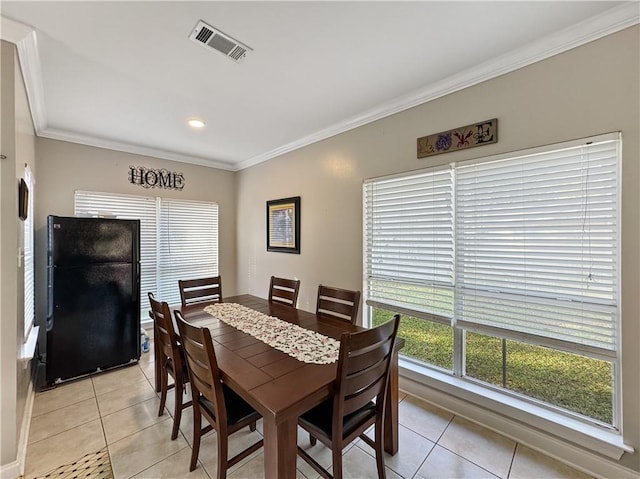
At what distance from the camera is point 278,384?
1309mm

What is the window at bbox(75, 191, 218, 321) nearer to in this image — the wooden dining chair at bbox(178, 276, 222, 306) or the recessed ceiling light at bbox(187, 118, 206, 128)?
the wooden dining chair at bbox(178, 276, 222, 306)

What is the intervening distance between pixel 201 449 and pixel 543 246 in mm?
2653

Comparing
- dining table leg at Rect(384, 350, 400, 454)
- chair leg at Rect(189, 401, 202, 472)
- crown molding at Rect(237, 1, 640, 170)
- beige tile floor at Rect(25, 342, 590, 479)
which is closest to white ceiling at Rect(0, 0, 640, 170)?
crown molding at Rect(237, 1, 640, 170)

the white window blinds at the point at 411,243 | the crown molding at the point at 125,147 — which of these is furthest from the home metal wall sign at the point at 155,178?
the white window blinds at the point at 411,243

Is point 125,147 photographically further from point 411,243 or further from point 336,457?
point 336,457

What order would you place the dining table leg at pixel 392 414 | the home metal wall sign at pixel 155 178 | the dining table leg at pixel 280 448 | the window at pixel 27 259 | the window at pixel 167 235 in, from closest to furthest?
the dining table leg at pixel 280 448 < the dining table leg at pixel 392 414 < the window at pixel 27 259 < the window at pixel 167 235 < the home metal wall sign at pixel 155 178

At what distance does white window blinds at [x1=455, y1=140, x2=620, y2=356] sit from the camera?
166 centimetres

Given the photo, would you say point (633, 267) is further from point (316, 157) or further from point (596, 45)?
point (316, 157)

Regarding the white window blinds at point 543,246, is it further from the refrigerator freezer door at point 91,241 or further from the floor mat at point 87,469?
the refrigerator freezer door at point 91,241

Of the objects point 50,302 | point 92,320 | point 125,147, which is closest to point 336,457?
point 92,320

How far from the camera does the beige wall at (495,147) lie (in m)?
1.57

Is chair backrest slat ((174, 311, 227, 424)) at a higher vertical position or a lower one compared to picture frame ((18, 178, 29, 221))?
lower

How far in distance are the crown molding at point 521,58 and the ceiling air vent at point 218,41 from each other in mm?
1332

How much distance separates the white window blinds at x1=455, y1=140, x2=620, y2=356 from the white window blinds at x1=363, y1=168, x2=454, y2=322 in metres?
0.12
